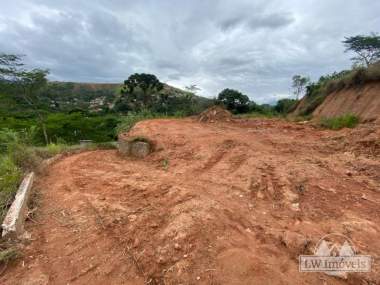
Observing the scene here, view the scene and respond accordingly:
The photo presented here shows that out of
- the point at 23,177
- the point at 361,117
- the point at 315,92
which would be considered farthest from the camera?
the point at 315,92

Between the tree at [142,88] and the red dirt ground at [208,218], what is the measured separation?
62.2 ft

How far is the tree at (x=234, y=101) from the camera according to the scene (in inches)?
765

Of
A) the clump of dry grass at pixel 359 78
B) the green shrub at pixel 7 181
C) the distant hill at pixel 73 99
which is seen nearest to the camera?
the green shrub at pixel 7 181

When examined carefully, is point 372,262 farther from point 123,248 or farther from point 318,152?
point 318,152

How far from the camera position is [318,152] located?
18.7 feet

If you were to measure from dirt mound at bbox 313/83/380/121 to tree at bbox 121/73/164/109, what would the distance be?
46.1ft

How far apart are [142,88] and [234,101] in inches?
333

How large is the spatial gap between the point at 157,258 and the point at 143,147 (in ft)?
14.8

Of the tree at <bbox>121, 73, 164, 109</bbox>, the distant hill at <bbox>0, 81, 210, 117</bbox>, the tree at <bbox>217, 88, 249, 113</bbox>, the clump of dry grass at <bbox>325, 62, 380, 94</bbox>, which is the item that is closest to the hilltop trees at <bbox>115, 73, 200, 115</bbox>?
the tree at <bbox>121, 73, 164, 109</bbox>

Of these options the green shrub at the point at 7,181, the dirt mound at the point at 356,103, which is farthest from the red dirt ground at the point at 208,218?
the dirt mound at the point at 356,103

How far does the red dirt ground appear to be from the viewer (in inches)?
99.8

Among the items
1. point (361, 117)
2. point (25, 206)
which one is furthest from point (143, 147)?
point (361, 117)

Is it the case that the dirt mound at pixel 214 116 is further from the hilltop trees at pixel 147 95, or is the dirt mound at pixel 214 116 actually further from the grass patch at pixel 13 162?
the hilltop trees at pixel 147 95

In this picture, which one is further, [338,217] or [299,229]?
[338,217]
